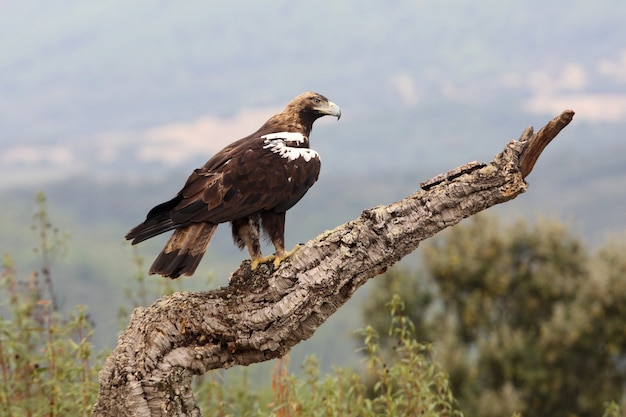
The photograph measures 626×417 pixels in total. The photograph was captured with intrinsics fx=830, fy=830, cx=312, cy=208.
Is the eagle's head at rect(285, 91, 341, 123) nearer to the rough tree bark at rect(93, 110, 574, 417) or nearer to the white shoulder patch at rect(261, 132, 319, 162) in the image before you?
the white shoulder patch at rect(261, 132, 319, 162)

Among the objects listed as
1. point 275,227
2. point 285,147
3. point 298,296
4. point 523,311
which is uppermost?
point 523,311

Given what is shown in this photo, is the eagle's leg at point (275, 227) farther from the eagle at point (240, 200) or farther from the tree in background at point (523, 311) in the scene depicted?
the tree in background at point (523, 311)

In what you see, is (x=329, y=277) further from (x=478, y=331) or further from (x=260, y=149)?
(x=478, y=331)

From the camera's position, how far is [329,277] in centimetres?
470

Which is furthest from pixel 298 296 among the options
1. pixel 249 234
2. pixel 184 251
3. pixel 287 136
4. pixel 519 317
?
pixel 519 317

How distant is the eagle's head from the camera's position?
20.0 ft

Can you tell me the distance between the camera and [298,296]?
4.71 meters

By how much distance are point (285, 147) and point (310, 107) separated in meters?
0.76

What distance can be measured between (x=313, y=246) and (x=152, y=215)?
3.18 feet

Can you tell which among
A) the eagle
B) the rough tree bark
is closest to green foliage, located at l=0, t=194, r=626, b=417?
the eagle

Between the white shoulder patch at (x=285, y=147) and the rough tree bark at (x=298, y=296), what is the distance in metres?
0.77

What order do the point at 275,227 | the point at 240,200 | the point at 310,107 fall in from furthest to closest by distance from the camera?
the point at 310,107
the point at 275,227
the point at 240,200

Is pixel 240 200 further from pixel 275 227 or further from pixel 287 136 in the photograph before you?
pixel 287 136

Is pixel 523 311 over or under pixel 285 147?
over
